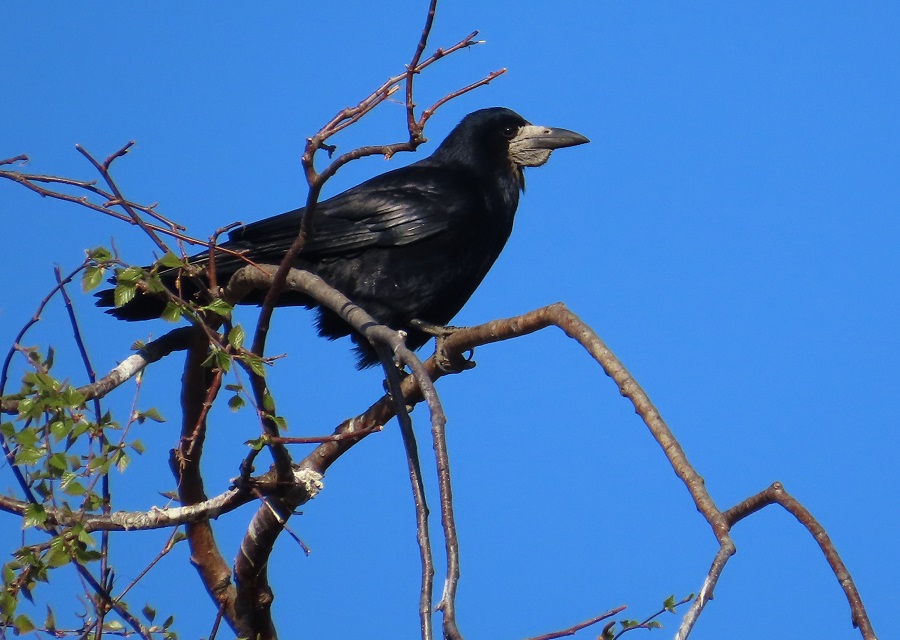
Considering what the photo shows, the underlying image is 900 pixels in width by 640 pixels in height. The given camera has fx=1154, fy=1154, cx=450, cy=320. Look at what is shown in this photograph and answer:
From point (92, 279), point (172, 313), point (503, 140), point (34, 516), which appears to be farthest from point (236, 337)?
point (503, 140)

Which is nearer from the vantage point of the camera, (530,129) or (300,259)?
(300,259)

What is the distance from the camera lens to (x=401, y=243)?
19.1ft

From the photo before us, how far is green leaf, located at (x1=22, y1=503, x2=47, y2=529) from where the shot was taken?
3.07 metres

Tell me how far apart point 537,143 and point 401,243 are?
1315 mm

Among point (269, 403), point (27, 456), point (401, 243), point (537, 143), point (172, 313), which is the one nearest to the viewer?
point (27, 456)

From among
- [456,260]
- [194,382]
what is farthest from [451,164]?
[194,382]

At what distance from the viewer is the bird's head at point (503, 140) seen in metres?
6.61

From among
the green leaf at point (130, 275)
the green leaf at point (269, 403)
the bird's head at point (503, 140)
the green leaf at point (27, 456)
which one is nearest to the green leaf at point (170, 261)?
the green leaf at point (130, 275)

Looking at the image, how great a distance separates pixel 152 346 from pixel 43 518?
115cm

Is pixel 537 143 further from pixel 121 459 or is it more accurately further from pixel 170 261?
pixel 121 459

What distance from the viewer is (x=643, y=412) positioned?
261 centimetres

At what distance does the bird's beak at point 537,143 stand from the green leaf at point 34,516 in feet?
13.4

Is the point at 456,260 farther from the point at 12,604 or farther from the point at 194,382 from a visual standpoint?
the point at 12,604

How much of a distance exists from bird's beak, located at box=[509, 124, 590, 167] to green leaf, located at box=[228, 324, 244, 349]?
147 inches
